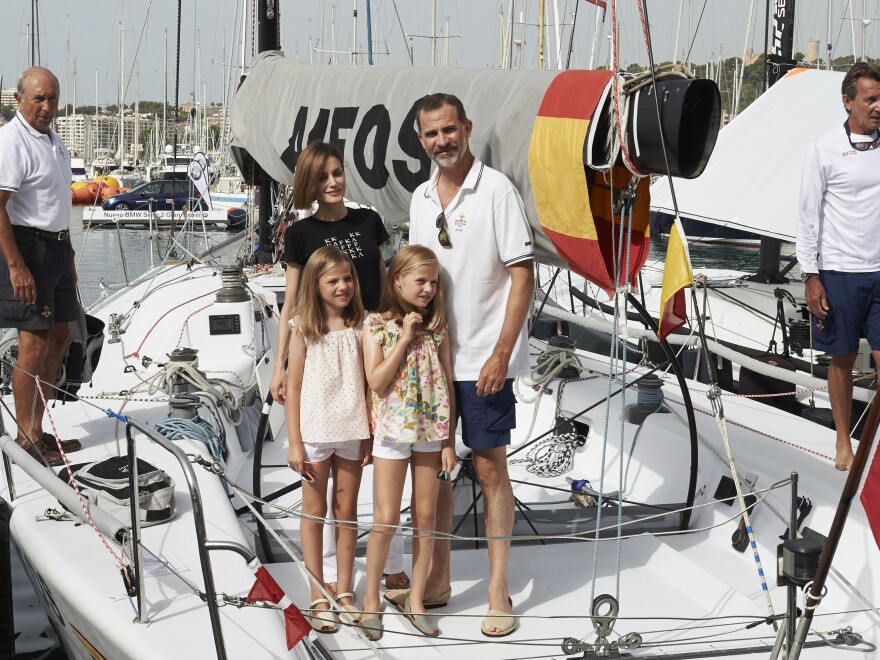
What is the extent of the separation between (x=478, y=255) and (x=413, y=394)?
1.51 ft

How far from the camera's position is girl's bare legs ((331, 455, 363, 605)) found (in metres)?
3.27

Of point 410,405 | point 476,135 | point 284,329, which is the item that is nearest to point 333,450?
point 410,405

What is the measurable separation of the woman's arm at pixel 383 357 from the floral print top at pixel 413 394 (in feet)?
0.06

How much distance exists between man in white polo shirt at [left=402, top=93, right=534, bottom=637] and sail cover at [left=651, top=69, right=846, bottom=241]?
4936mm

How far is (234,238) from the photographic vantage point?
9852 millimetres

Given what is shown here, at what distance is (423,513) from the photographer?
3225 mm

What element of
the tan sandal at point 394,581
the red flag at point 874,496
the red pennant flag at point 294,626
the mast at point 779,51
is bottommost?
the tan sandal at point 394,581

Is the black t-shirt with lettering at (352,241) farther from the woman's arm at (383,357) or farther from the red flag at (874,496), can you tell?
the red flag at (874,496)

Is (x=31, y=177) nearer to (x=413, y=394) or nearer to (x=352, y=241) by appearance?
(x=352, y=241)

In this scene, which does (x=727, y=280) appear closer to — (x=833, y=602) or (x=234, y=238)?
(x=234, y=238)

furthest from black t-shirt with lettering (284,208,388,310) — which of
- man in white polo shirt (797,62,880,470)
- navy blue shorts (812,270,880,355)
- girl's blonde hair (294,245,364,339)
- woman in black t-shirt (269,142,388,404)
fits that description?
navy blue shorts (812,270,880,355)

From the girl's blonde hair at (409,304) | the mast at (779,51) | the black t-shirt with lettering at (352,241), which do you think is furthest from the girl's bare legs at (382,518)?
the mast at (779,51)

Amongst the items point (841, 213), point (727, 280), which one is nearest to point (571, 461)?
point (841, 213)

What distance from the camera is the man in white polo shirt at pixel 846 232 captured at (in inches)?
155
